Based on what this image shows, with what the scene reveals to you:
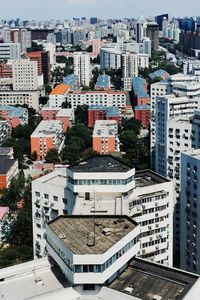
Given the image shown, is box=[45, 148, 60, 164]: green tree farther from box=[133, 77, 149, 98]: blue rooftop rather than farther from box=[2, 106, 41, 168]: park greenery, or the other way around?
box=[133, 77, 149, 98]: blue rooftop

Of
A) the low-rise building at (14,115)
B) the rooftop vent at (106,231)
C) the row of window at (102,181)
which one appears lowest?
the low-rise building at (14,115)

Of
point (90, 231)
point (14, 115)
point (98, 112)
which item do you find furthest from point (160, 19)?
point (90, 231)

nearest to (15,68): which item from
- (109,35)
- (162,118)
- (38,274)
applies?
(162,118)

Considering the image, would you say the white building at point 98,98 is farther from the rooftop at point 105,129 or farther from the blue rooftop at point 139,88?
the rooftop at point 105,129

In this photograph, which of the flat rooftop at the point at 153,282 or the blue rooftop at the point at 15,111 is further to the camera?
A: the blue rooftop at the point at 15,111

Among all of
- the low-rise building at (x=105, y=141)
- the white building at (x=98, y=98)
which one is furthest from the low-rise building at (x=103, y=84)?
the low-rise building at (x=105, y=141)

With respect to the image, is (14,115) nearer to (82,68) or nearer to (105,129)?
(105,129)
